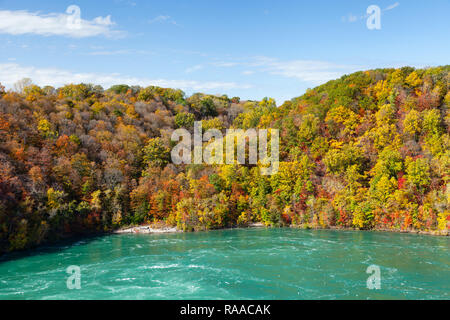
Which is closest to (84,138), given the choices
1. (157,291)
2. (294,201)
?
(294,201)

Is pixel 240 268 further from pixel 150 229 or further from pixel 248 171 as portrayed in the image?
pixel 248 171

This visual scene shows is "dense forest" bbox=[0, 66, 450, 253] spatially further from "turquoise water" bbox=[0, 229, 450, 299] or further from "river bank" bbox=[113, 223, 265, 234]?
"turquoise water" bbox=[0, 229, 450, 299]

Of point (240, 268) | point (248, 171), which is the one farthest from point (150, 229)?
point (240, 268)

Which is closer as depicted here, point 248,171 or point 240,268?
point 240,268

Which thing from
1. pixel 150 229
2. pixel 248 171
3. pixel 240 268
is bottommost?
pixel 150 229

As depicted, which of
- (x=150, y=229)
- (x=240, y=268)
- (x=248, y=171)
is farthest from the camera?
(x=248, y=171)

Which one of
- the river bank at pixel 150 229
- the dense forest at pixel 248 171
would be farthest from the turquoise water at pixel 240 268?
the river bank at pixel 150 229

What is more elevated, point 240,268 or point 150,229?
point 240,268

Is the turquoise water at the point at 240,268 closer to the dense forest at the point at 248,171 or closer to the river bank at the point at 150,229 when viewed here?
the dense forest at the point at 248,171
